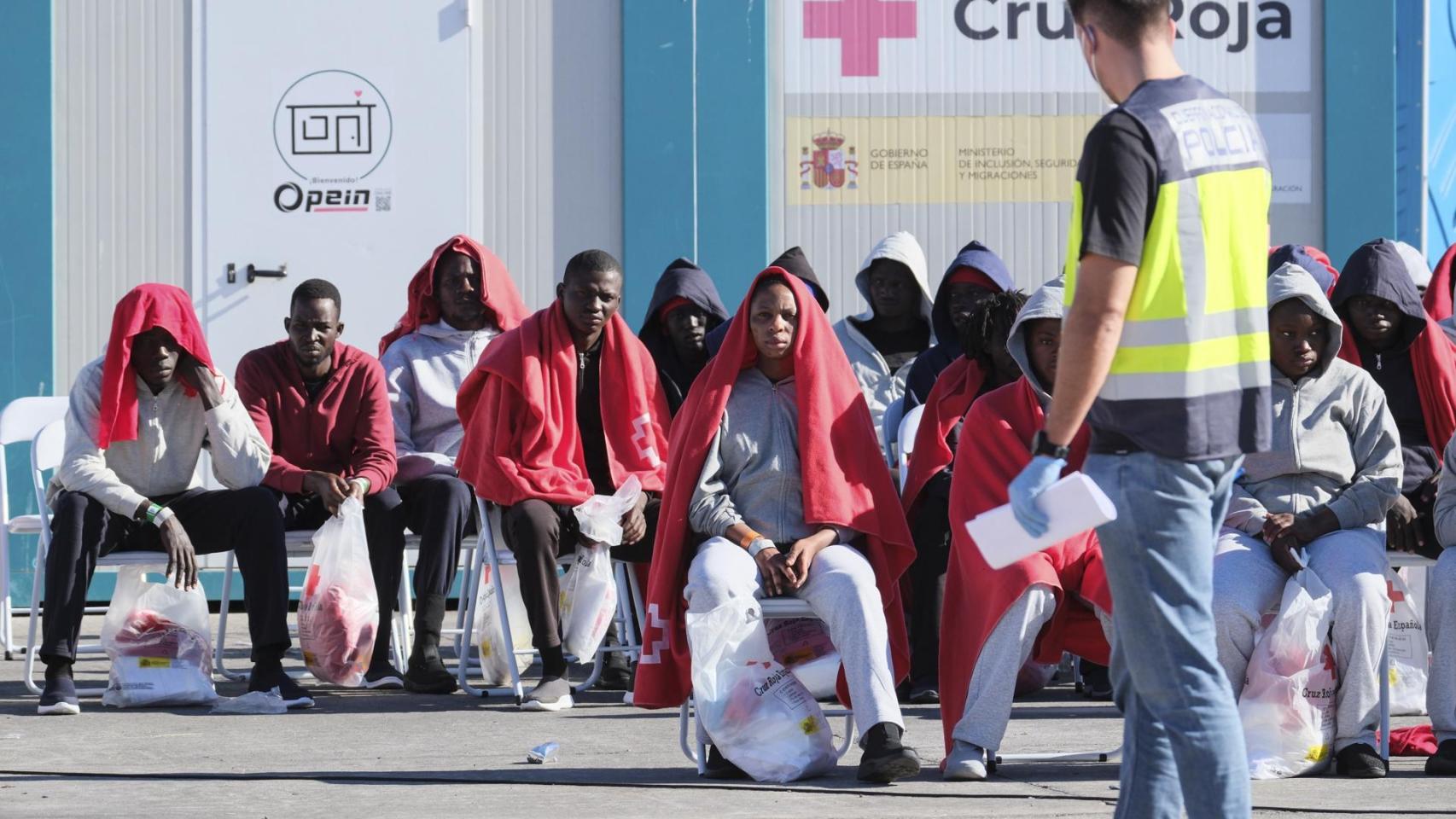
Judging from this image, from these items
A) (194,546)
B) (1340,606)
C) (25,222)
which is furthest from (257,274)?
(1340,606)

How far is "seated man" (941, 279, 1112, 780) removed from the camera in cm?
479

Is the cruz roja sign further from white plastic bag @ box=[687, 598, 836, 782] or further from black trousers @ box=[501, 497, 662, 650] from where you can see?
white plastic bag @ box=[687, 598, 836, 782]

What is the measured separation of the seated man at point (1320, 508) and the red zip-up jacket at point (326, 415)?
10.1 feet

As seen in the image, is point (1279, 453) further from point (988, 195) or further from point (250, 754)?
point (988, 195)

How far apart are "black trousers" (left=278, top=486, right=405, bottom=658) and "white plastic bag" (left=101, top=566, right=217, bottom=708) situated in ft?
2.01

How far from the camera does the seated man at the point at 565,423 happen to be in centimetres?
636

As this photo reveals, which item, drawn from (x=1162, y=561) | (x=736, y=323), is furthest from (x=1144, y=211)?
(x=736, y=323)

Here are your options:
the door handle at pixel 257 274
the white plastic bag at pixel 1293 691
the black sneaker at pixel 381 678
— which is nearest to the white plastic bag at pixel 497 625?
the black sneaker at pixel 381 678

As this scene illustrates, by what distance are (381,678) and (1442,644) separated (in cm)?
354

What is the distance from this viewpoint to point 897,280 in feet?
25.0

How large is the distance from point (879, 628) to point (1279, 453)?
1.24 meters

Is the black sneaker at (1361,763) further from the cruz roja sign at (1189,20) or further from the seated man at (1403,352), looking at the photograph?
Answer: the cruz roja sign at (1189,20)

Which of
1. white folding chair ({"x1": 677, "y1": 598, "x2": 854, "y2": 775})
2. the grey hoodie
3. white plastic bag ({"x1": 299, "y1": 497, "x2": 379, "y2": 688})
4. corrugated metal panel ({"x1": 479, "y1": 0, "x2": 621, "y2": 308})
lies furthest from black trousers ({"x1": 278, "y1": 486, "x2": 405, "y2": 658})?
the grey hoodie

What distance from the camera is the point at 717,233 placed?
9047 millimetres
